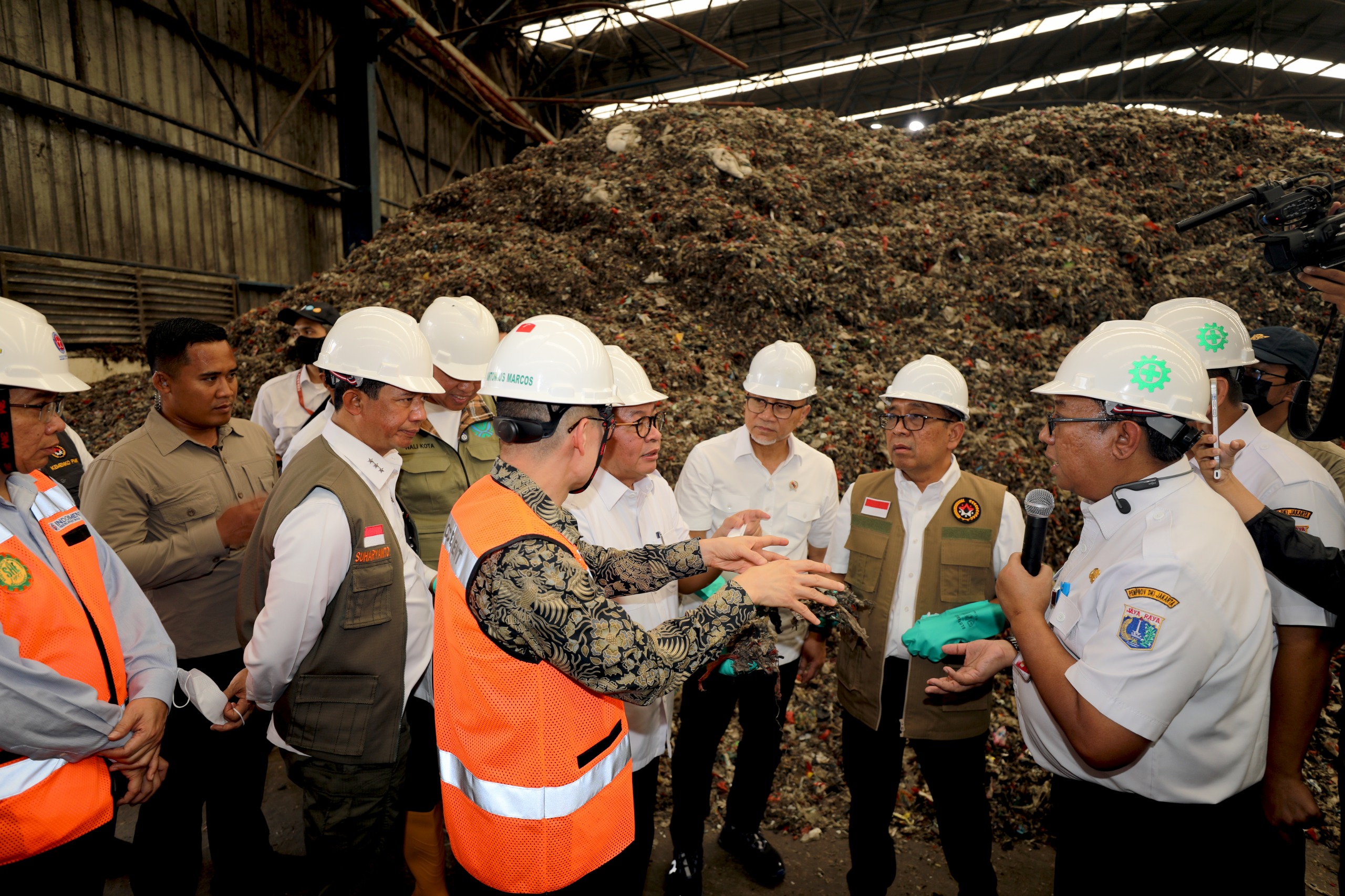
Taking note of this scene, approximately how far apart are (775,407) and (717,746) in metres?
1.70

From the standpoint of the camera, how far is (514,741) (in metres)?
1.58

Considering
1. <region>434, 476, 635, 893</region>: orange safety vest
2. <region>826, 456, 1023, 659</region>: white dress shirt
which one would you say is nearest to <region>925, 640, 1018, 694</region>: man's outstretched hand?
<region>826, 456, 1023, 659</region>: white dress shirt

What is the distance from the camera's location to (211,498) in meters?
2.87

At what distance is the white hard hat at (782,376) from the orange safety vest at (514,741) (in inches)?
80.0

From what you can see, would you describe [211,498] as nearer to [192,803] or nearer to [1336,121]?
[192,803]

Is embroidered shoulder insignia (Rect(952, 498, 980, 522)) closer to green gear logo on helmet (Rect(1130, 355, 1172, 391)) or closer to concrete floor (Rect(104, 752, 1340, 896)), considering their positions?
green gear logo on helmet (Rect(1130, 355, 1172, 391))

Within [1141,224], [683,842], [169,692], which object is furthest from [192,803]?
[1141,224]

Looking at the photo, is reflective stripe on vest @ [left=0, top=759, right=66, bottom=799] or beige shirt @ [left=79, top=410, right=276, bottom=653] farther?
beige shirt @ [left=79, top=410, right=276, bottom=653]

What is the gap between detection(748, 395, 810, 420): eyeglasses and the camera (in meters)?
3.47

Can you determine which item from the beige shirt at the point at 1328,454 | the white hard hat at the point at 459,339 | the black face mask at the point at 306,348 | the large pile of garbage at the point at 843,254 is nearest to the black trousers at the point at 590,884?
the white hard hat at the point at 459,339

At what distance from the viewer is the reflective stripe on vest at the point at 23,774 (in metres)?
1.52

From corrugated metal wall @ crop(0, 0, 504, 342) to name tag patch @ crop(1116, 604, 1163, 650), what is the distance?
10164 millimetres

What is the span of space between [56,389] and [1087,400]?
2866mm

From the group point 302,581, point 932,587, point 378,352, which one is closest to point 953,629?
point 932,587
